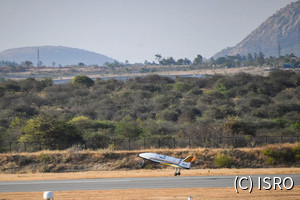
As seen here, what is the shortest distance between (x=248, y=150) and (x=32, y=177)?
64.2ft

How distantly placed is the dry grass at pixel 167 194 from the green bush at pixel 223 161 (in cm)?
1152

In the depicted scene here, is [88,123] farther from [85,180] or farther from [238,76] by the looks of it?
[238,76]

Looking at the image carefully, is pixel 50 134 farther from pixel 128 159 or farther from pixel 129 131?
pixel 128 159

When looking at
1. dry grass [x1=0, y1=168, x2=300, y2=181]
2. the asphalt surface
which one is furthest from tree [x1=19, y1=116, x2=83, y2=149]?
the asphalt surface

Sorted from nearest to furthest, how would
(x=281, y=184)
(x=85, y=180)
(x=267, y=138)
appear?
1. (x=281, y=184)
2. (x=85, y=180)
3. (x=267, y=138)

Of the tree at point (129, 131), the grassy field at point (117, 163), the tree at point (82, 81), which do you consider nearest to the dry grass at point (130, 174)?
the grassy field at point (117, 163)

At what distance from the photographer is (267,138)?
146 ft

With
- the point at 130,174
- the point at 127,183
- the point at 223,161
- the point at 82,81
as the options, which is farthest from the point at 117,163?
the point at 82,81

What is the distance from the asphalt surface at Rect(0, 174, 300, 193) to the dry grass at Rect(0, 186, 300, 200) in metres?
1.41

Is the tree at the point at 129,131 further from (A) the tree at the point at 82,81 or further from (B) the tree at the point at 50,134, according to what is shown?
(A) the tree at the point at 82,81

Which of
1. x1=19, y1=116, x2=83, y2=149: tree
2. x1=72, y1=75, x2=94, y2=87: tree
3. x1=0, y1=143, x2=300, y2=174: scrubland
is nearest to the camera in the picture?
x1=0, y1=143, x2=300, y2=174: scrubland

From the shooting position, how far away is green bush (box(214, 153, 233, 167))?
37.5 metres

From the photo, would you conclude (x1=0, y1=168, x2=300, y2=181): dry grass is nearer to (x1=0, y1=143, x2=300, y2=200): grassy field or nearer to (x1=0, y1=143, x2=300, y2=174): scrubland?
(x1=0, y1=143, x2=300, y2=200): grassy field

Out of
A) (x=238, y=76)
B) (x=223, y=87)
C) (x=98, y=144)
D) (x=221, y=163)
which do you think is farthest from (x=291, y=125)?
(x=238, y=76)
